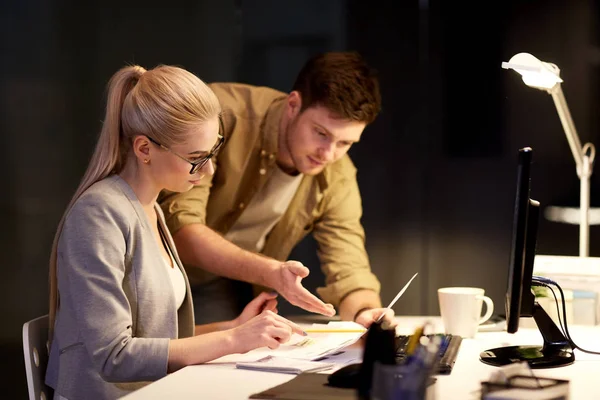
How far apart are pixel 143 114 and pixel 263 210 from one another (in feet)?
3.50

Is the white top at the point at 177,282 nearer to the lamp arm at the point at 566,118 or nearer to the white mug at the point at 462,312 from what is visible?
the white mug at the point at 462,312

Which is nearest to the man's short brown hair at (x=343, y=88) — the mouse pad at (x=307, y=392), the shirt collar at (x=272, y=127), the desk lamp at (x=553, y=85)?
the shirt collar at (x=272, y=127)

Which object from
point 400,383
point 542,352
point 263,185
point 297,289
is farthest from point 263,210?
point 400,383

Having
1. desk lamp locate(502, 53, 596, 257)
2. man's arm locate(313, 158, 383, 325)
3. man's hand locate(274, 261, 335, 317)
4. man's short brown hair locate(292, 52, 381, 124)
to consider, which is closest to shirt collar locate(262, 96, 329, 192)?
man's short brown hair locate(292, 52, 381, 124)

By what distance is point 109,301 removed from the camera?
1.79 metres

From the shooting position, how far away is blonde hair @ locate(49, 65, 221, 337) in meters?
1.97

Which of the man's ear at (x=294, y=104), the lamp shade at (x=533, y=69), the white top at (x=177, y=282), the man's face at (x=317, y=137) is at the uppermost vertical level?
the lamp shade at (x=533, y=69)

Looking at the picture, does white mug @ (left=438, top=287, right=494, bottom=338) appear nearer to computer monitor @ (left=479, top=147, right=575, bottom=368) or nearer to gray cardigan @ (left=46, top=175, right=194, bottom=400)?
computer monitor @ (left=479, top=147, right=575, bottom=368)

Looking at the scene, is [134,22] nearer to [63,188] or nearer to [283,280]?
[63,188]

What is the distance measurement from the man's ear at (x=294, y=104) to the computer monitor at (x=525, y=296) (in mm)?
1152

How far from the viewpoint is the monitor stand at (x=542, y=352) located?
180 centimetres

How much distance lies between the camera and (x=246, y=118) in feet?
9.68

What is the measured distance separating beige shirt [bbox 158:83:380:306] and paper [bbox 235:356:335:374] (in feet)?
3.52

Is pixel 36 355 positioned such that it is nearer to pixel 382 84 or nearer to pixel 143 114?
pixel 143 114
